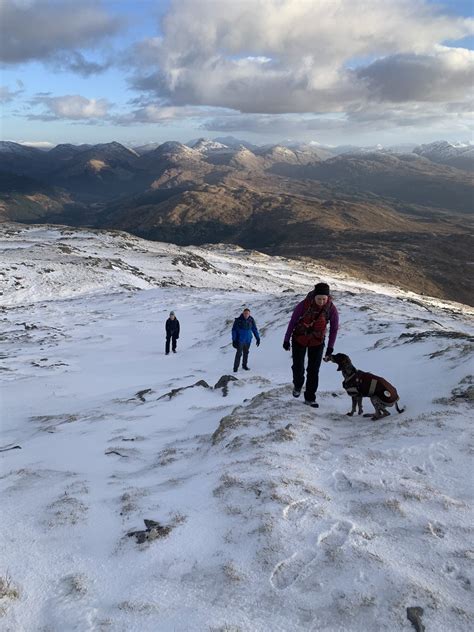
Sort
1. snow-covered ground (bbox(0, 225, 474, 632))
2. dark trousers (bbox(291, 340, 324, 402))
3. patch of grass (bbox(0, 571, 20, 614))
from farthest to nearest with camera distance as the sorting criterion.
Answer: dark trousers (bbox(291, 340, 324, 402)) < patch of grass (bbox(0, 571, 20, 614)) < snow-covered ground (bbox(0, 225, 474, 632))

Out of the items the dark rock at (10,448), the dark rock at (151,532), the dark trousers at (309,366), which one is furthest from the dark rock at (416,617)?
the dark rock at (10,448)

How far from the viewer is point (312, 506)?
5.07 meters

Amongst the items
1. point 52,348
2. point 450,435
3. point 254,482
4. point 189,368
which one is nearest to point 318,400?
point 450,435

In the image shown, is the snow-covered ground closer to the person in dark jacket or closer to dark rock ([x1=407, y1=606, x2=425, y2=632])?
dark rock ([x1=407, y1=606, x2=425, y2=632])

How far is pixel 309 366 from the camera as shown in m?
8.97

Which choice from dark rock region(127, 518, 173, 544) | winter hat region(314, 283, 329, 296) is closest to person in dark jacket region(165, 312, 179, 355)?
winter hat region(314, 283, 329, 296)

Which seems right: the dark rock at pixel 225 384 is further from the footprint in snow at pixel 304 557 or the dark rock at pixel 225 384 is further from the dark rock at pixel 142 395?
the footprint in snow at pixel 304 557

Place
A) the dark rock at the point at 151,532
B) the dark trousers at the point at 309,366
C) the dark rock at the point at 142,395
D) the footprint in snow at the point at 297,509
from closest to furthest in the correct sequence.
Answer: the dark rock at the point at 151,532
the footprint in snow at the point at 297,509
the dark trousers at the point at 309,366
the dark rock at the point at 142,395

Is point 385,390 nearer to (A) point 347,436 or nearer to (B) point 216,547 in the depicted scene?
(A) point 347,436

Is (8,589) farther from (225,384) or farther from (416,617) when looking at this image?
(225,384)

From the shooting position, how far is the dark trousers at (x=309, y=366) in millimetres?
8703

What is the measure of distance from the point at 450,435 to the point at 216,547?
4.27 metres

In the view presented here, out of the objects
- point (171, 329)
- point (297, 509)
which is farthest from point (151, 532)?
point (171, 329)

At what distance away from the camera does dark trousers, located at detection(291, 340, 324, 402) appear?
8703 mm
